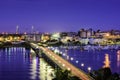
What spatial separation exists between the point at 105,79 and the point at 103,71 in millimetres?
696

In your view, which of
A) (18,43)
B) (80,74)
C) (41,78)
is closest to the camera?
(80,74)

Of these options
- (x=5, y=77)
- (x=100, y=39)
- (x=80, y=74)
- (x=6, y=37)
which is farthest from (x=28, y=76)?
(x=6, y=37)

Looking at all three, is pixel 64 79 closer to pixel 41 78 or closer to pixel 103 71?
pixel 103 71

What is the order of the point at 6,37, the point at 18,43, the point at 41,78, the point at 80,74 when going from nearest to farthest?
the point at 80,74
the point at 41,78
the point at 18,43
the point at 6,37

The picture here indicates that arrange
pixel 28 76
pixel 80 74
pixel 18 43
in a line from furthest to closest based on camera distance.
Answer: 1. pixel 18 43
2. pixel 28 76
3. pixel 80 74

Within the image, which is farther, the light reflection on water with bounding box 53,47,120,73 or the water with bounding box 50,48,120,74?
the light reflection on water with bounding box 53,47,120,73

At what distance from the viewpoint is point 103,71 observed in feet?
49.8

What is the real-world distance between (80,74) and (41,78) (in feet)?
14.3

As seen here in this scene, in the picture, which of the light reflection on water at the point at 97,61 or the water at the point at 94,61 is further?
the light reflection on water at the point at 97,61

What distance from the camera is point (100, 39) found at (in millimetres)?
85625

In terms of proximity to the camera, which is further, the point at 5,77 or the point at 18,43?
the point at 18,43

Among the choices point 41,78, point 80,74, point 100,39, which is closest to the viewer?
point 80,74

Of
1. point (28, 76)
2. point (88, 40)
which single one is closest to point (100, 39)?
point (88, 40)

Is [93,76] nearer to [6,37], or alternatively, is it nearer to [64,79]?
[64,79]
